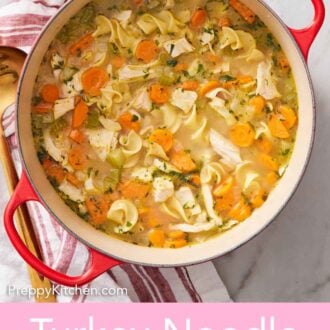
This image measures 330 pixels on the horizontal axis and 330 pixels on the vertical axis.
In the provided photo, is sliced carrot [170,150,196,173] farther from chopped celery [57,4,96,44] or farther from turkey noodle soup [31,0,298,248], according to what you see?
chopped celery [57,4,96,44]

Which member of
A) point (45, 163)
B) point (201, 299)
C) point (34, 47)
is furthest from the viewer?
point (201, 299)

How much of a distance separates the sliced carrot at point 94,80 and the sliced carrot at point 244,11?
17.5 inches

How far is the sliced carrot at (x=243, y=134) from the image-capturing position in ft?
7.44

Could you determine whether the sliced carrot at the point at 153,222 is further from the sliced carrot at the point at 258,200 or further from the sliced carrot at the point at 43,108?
the sliced carrot at the point at 43,108

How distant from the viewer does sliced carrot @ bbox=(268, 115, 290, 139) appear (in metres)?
2.27

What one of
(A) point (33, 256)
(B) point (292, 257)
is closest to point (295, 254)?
(B) point (292, 257)

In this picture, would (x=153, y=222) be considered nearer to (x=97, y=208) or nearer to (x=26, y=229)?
(x=97, y=208)

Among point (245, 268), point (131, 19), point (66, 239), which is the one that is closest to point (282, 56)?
point (131, 19)

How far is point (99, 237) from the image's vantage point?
227 centimetres

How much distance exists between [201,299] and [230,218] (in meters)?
0.32

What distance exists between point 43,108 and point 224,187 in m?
0.60

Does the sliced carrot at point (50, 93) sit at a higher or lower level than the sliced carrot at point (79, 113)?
higher

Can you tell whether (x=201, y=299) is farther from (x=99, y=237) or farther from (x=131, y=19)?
(x=131, y=19)

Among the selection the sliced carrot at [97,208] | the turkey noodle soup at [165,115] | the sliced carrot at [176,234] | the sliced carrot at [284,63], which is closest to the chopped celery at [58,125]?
the turkey noodle soup at [165,115]
